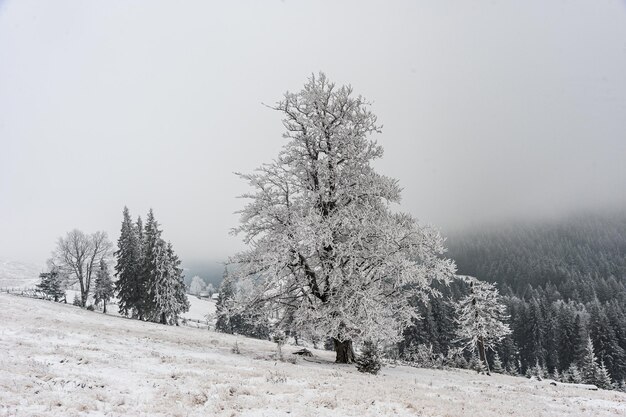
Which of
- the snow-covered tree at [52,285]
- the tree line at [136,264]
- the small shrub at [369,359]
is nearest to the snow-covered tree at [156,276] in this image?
the tree line at [136,264]

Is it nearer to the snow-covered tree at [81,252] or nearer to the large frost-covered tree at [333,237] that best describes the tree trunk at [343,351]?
the large frost-covered tree at [333,237]

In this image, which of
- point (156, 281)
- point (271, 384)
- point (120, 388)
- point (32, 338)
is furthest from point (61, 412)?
point (156, 281)

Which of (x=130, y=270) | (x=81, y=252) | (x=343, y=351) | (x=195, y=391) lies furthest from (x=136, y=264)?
(x=195, y=391)

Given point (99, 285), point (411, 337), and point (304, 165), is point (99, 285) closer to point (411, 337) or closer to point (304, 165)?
point (411, 337)

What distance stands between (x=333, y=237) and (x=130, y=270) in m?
43.0

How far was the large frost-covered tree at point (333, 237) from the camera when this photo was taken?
1623cm

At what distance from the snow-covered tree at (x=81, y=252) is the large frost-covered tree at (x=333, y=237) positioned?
154 ft

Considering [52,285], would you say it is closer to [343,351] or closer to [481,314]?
[343,351]

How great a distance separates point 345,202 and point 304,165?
2.64 metres

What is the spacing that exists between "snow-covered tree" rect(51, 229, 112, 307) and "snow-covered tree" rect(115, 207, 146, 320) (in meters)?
4.12

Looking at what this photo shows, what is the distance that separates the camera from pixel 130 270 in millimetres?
51469

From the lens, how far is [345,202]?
18031mm

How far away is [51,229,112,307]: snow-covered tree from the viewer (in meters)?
54.5

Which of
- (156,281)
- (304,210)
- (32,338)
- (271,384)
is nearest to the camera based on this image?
(271,384)
